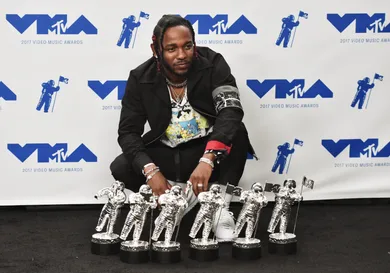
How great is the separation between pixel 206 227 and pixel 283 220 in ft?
0.92

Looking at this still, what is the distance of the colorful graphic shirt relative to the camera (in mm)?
2854

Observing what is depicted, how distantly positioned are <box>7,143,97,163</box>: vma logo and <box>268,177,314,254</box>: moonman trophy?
1.09 m

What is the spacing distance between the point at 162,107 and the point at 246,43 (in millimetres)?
667

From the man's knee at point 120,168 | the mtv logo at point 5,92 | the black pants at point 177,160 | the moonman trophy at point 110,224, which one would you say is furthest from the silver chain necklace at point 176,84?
the mtv logo at point 5,92

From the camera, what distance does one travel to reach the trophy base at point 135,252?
2381 mm

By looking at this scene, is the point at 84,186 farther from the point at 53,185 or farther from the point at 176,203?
the point at 176,203

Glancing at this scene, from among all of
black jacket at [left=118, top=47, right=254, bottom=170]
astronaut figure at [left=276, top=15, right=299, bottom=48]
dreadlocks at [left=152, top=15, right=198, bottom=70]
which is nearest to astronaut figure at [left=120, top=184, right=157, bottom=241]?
Answer: black jacket at [left=118, top=47, right=254, bottom=170]

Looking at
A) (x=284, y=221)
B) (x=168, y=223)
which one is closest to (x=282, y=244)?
(x=284, y=221)

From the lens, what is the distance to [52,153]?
11.0 ft

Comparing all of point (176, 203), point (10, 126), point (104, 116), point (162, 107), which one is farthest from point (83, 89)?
point (176, 203)

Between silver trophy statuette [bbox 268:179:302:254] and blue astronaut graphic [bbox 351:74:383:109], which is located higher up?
blue astronaut graphic [bbox 351:74:383:109]

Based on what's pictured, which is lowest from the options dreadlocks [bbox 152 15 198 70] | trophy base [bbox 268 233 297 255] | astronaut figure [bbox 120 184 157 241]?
trophy base [bbox 268 233 297 255]

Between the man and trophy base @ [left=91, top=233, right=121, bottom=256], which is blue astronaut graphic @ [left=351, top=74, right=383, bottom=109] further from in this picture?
trophy base @ [left=91, top=233, right=121, bottom=256]

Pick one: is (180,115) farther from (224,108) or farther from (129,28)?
(129,28)
